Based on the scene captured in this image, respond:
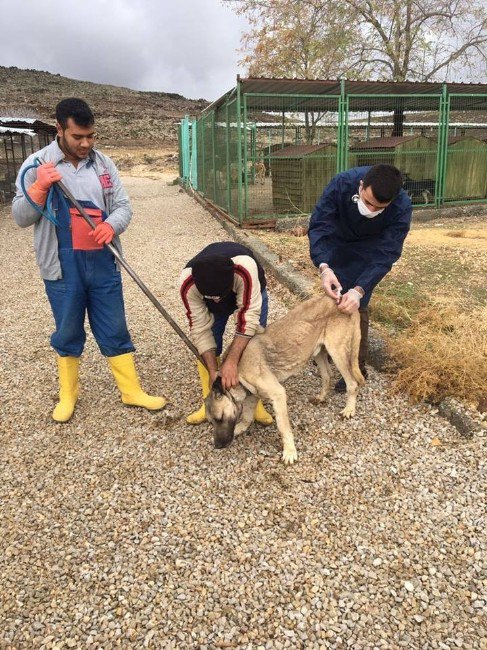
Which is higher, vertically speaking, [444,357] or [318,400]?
[444,357]

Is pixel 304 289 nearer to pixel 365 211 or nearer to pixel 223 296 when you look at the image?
pixel 365 211

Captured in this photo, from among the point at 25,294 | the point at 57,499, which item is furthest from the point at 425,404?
the point at 25,294

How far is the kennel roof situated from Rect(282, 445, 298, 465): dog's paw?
7.91 m

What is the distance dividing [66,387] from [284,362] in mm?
1776

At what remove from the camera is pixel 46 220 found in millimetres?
3455

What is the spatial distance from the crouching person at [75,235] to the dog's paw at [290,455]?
1.20m

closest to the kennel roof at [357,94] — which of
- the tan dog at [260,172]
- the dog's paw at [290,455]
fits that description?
the tan dog at [260,172]

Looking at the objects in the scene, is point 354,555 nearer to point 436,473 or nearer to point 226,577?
point 226,577

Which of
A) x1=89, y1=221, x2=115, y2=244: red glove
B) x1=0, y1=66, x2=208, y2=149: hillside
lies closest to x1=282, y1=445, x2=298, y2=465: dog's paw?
x1=89, y1=221, x2=115, y2=244: red glove

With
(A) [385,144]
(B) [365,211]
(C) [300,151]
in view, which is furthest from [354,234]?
(A) [385,144]

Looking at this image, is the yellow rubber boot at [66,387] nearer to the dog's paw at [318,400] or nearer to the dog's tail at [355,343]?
the dog's paw at [318,400]

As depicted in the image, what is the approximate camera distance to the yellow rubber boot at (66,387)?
394 cm

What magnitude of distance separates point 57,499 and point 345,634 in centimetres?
184

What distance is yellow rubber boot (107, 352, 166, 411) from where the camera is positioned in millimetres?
4031
